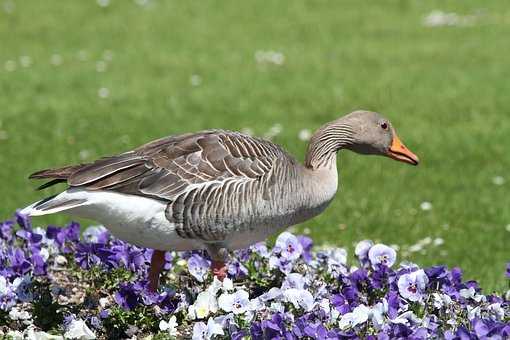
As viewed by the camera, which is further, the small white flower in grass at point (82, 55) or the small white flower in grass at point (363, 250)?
the small white flower in grass at point (82, 55)

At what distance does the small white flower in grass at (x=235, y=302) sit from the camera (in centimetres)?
579

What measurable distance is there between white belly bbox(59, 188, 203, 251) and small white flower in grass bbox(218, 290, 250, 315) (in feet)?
1.56

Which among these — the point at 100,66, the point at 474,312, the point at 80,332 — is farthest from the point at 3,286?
the point at 100,66

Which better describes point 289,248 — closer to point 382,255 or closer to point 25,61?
point 382,255

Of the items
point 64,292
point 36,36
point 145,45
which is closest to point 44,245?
point 64,292

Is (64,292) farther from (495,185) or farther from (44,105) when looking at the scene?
(44,105)

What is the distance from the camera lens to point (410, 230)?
9.55 m

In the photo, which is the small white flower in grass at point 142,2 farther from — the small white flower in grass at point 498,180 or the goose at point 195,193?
the goose at point 195,193

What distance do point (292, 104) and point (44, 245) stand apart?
303 inches

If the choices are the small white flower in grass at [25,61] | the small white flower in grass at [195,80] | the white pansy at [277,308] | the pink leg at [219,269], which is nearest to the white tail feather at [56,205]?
the pink leg at [219,269]

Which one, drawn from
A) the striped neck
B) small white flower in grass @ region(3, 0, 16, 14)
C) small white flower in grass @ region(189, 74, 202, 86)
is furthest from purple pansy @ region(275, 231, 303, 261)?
small white flower in grass @ region(3, 0, 16, 14)

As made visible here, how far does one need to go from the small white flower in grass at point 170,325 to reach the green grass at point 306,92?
3.14 m

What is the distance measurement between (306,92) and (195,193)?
372 inches

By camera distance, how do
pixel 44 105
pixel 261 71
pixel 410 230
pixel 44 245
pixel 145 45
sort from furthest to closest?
pixel 145 45 → pixel 261 71 → pixel 44 105 → pixel 410 230 → pixel 44 245
